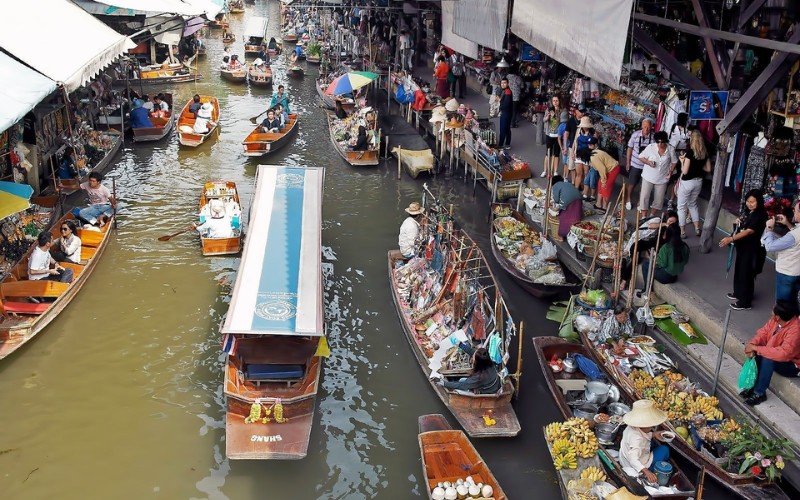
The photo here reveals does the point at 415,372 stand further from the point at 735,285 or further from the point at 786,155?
the point at 786,155

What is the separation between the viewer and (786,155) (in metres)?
10.9

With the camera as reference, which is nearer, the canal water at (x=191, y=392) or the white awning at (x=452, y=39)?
the canal water at (x=191, y=392)

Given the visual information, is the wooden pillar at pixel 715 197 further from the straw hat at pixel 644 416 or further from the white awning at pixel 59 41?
the white awning at pixel 59 41

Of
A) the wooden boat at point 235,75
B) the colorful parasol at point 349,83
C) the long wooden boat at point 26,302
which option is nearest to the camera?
the long wooden boat at point 26,302

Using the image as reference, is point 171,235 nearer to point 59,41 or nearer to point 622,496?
point 59,41

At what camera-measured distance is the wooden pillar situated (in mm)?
10672

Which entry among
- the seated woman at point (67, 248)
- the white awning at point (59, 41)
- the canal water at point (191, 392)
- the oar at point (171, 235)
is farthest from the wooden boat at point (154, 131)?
the seated woman at point (67, 248)

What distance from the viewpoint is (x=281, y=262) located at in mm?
10891

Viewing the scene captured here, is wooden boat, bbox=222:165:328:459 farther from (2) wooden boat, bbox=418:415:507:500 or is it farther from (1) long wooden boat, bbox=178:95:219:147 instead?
(1) long wooden boat, bbox=178:95:219:147

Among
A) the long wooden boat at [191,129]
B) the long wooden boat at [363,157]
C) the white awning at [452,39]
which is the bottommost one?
the long wooden boat at [363,157]

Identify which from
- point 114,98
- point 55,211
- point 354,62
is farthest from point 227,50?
point 55,211

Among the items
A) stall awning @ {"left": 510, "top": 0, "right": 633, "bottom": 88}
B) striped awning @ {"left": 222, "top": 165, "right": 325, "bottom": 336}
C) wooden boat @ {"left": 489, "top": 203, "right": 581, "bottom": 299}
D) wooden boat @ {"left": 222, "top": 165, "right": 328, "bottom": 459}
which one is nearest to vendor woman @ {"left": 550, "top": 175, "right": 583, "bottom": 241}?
wooden boat @ {"left": 489, "top": 203, "right": 581, "bottom": 299}

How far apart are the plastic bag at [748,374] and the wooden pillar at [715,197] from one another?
3.38 m

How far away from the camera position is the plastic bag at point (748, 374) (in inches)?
334
